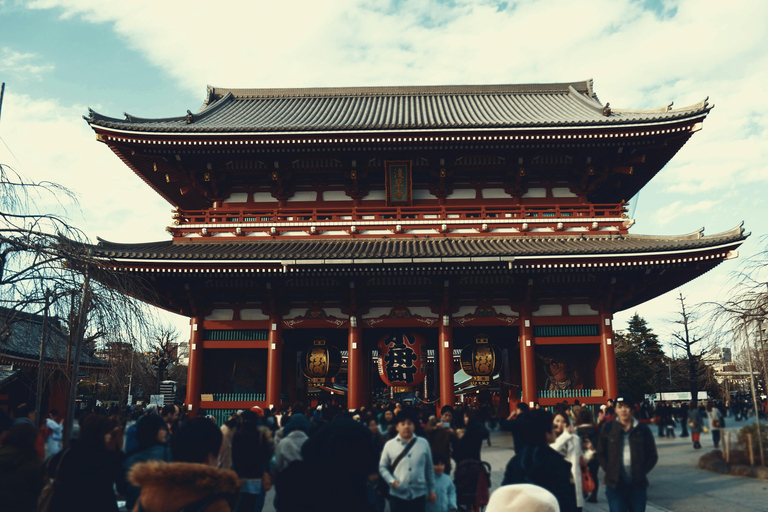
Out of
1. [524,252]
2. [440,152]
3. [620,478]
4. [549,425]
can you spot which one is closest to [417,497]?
[549,425]

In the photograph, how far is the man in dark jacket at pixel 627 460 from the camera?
17.3 feet

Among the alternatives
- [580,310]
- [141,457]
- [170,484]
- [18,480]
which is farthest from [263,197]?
[170,484]

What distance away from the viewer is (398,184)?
54.7 feet

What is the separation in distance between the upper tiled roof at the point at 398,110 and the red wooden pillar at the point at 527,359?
227 inches

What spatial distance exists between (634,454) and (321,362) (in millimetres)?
11519

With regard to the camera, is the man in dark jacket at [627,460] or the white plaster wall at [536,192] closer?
the man in dark jacket at [627,460]

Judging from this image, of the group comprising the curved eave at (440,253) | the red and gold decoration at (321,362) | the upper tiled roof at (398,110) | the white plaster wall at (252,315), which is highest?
the upper tiled roof at (398,110)

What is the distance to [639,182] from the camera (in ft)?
60.7

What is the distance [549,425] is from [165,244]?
14.4 metres

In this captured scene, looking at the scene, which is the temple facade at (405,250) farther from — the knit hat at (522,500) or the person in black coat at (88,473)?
the knit hat at (522,500)

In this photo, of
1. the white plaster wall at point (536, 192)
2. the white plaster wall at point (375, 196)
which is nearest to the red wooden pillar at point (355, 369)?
the white plaster wall at point (375, 196)

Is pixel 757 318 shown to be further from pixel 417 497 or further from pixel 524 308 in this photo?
pixel 417 497

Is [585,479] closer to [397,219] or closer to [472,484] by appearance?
[472,484]

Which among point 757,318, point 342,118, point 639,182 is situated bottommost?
point 757,318
